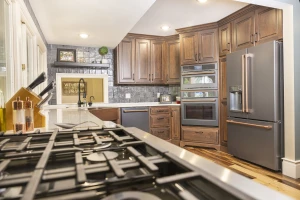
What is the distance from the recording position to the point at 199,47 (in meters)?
3.74

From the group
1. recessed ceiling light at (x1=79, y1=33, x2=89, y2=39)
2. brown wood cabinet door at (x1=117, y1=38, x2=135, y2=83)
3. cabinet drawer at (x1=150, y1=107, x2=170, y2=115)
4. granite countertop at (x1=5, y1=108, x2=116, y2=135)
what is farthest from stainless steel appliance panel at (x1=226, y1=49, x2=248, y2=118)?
Result: recessed ceiling light at (x1=79, y1=33, x2=89, y2=39)

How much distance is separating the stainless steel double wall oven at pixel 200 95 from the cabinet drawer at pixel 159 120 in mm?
330

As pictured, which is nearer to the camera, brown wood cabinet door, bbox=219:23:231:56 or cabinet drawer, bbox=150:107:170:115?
brown wood cabinet door, bbox=219:23:231:56

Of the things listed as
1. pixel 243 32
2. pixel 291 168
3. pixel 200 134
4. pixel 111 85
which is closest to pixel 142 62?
pixel 111 85

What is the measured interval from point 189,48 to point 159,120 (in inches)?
60.4

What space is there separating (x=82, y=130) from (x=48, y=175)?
602 mm

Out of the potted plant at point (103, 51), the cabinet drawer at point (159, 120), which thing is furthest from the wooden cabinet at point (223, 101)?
the potted plant at point (103, 51)

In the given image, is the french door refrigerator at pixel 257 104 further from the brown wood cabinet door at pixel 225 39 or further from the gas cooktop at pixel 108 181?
the gas cooktop at pixel 108 181

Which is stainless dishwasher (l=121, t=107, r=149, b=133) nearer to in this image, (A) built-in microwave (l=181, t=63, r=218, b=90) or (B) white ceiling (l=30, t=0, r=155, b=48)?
(A) built-in microwave (l=181, t=63, r=218, b=90)

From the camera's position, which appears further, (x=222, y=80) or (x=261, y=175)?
(x=222, y=80)

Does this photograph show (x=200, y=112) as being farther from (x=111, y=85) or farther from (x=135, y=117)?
(x=111, y=85)

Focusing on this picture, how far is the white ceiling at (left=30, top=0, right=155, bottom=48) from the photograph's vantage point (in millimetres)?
2182

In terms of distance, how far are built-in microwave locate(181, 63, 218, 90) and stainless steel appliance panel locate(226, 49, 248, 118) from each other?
0.46 m

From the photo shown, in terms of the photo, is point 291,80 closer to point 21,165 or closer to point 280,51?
point 280,51
